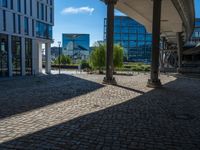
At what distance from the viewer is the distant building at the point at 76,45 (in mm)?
84938

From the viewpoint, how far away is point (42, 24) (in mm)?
46438

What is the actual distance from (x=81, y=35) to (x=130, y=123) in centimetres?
7703

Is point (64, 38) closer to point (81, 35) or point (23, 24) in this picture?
point (81, 35)

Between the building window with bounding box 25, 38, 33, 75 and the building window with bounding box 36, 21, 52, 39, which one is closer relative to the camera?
the building window with bounding box 25, 38, 33, 75

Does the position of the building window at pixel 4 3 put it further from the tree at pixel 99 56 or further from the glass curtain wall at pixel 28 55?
the tree at pixel 99 56

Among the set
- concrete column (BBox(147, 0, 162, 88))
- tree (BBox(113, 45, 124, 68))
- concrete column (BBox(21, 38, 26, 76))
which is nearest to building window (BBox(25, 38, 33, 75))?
concrete column (BBox(21, 38, 26, 76))

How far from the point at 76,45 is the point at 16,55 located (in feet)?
159

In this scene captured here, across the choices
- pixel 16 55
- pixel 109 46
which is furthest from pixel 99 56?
pixel 109 46

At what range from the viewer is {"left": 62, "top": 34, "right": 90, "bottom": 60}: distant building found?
279 feet

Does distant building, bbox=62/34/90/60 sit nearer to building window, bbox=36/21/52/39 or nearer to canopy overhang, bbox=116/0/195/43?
building window, bbox=36/21/52/39

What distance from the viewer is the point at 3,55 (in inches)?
1393

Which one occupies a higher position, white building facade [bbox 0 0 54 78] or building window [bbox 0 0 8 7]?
building window [bbox 0 0 8 7]

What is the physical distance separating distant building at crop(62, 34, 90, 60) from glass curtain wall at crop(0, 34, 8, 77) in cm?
4938

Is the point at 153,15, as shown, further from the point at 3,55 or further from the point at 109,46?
the point at 3,55
